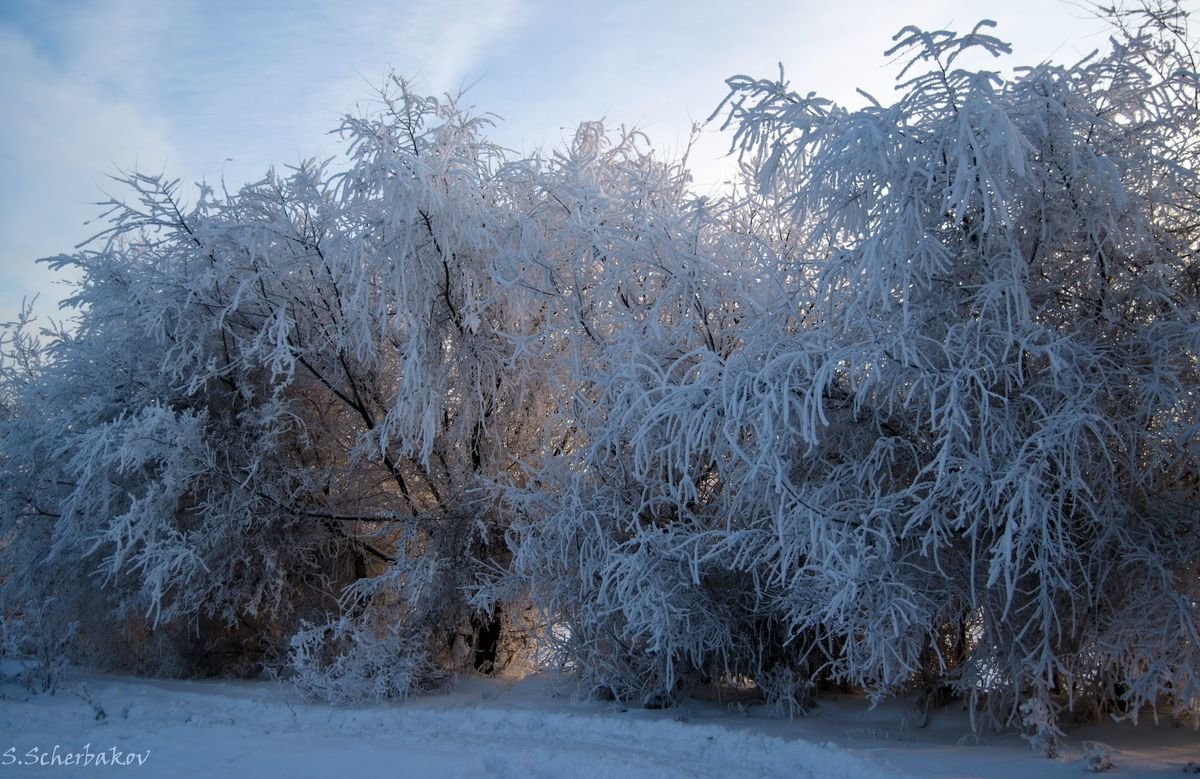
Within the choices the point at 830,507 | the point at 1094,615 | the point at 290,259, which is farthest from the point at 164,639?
the point at 1094,615

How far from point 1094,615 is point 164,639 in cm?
837

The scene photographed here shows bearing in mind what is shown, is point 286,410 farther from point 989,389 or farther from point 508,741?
point 989,389

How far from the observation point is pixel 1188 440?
15.5 feet

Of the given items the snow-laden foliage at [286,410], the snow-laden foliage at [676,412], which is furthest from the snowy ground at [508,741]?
the snow-laden foliage at [286,410]

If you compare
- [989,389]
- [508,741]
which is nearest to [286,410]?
[508,741]

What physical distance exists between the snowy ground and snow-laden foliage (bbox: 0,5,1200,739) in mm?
348

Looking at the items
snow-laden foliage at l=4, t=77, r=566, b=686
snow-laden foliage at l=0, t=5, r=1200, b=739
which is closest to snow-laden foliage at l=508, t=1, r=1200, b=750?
snow-laden foliage at l=0, t=5, r=1200, b=739

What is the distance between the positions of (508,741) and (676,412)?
244 centimetres

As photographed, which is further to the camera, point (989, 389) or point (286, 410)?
point (286, 410)

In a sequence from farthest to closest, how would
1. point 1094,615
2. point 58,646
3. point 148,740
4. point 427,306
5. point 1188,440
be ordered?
point 58,646, point 427,306, point 148,740, point 1094,615, point 1188,440

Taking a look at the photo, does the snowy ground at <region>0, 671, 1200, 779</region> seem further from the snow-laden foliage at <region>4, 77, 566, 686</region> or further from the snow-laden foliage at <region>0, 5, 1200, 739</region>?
the snow-laden foliage at <region>4, 77, 566, 686</region>

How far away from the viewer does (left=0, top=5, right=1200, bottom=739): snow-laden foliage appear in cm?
494

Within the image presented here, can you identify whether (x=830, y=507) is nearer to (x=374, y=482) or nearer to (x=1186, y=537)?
(x=1186, y=537)

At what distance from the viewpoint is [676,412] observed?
221 inches
